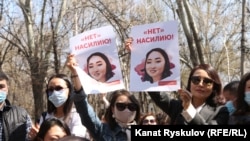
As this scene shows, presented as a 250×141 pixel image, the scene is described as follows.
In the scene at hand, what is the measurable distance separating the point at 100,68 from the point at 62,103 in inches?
17.4

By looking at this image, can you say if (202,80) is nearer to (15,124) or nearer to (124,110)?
(124,110)

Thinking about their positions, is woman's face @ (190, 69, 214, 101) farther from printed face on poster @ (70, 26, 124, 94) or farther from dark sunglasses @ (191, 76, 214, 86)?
printed face on poster @ (70, 26, 124, 94)

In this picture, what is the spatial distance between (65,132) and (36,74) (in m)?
13.1

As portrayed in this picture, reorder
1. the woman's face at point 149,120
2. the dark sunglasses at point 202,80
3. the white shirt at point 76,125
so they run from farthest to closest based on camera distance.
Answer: the woman's face at point 149,120
the white shirt at point 76,125
the dark sunglasses at point 202,80

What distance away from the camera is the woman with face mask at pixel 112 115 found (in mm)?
3615

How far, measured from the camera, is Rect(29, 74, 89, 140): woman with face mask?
157 inches

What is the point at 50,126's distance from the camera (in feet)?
9.84

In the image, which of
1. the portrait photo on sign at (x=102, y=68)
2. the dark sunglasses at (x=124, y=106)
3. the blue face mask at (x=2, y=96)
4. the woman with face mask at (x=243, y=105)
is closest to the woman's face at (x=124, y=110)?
the dark sunglasses at (x=124, y=106)

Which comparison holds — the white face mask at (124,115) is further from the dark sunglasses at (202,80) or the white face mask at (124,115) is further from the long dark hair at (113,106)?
the dark sunglasses at (202,80)

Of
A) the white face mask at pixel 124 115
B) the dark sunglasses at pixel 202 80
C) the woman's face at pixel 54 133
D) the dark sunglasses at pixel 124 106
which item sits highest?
the dark sunglasses at pixel 202 80

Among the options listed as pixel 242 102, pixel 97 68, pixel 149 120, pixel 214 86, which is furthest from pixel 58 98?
pixel 242 102

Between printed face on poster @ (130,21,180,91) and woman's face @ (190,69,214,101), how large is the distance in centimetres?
43

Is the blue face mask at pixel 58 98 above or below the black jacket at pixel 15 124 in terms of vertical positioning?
above

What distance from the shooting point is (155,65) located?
397 centimetres
